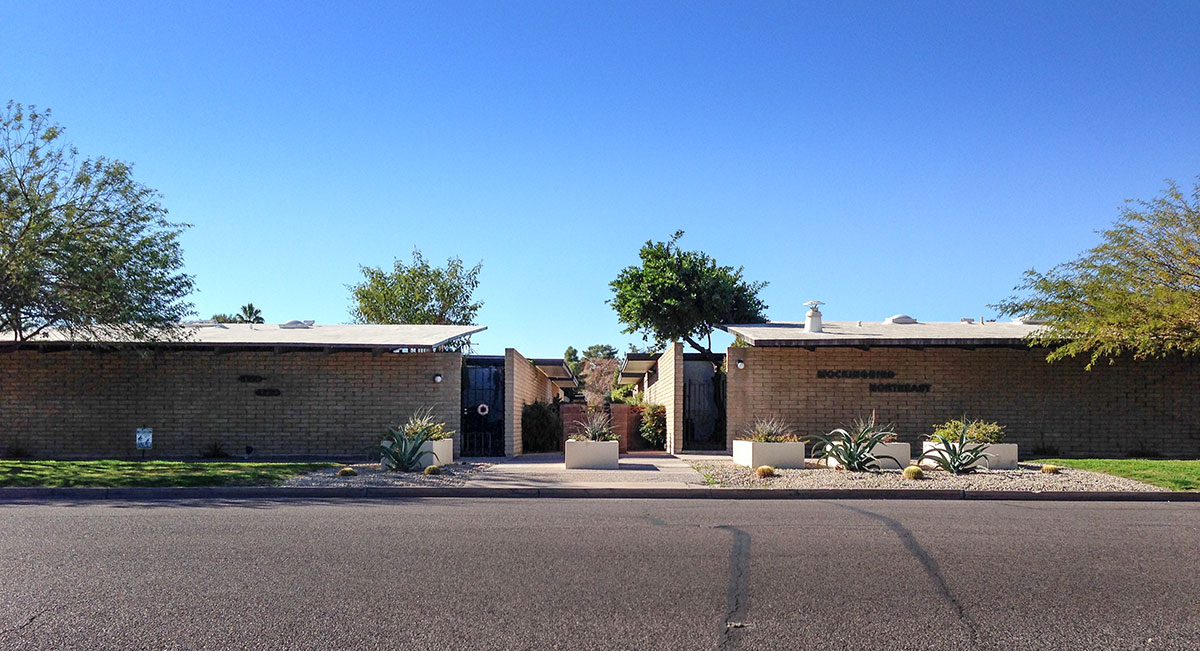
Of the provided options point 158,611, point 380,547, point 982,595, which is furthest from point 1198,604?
point 158,611

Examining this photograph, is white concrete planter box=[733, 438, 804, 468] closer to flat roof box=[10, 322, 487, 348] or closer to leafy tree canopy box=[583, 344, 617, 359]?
flat roof box=[10, 322, 487, 348]

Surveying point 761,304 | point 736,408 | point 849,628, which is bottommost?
point 849,628

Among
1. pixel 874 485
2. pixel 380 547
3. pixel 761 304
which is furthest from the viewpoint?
pixel 761 304

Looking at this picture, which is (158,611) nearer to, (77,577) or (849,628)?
(77,577)

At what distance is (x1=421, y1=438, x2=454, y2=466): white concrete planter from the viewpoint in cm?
1733

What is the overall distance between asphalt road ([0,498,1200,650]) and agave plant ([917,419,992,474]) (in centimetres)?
535

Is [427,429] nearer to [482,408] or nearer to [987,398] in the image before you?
[482,408]

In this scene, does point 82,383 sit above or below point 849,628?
above

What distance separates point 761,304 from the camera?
39938 millimetres

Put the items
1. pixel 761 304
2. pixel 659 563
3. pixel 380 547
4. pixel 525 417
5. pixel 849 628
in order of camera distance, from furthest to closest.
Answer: pixel 761 304 < pixel 525 417 < pixel 380 547 < pixel 659 563 < pixel 849 628

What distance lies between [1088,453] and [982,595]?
17418mm

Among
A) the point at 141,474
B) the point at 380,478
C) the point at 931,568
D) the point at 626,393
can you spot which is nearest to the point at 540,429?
the point at 380,478

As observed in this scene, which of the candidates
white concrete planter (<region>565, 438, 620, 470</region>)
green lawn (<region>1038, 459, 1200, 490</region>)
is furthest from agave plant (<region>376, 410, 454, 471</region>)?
green lawn (<region>1038, 459, 1200, 490</region>)

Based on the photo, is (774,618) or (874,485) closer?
(774,618)
